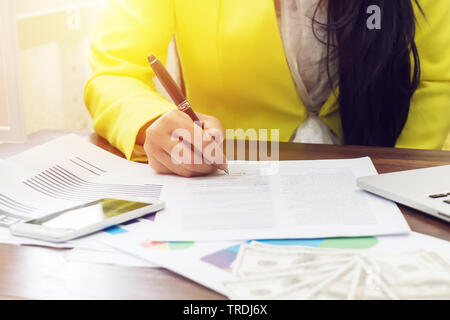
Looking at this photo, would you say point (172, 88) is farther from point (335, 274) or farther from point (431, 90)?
point (431, 90)

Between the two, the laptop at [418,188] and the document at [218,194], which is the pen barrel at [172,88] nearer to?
the document at [218,194]

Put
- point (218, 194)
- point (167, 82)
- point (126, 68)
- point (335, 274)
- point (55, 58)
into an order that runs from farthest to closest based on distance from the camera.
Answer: point (55, 58), point (126, 68), point (167, 82), point (218, 194), point (335, 274)

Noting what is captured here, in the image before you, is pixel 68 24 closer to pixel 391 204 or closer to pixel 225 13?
pixel 225 13

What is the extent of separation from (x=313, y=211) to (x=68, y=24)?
1191mm

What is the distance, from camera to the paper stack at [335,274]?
0.33m

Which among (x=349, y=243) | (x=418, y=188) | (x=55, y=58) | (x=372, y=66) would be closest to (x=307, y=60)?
(x=372, y=66)

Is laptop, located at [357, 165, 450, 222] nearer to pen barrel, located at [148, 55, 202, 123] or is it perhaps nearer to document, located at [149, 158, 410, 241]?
document, located at [149, 158, 410, 241]

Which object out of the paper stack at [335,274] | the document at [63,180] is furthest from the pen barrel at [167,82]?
the paper stack at [335,274]

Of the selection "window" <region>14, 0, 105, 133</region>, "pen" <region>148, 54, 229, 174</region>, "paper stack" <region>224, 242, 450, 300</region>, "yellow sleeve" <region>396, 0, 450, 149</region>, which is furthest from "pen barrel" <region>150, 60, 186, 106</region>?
"window" <region>14, 0, 105, 133</region>

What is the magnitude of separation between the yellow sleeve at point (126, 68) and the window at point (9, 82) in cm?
13

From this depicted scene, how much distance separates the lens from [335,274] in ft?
1.17

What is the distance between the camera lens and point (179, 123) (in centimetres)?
65

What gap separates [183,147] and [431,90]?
58 cm

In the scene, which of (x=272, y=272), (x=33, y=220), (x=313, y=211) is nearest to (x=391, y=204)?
(x=313, y=211)
